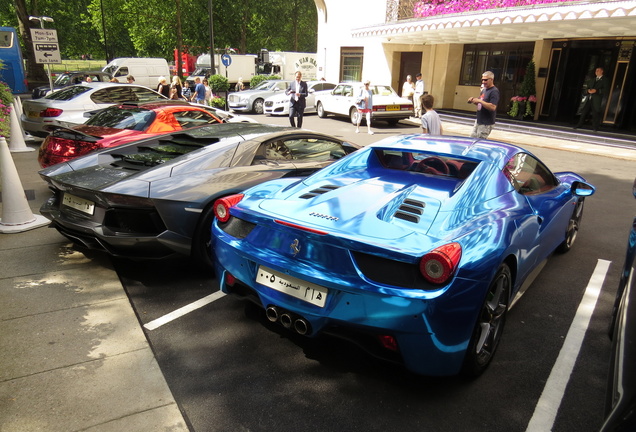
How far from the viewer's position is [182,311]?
360 cm

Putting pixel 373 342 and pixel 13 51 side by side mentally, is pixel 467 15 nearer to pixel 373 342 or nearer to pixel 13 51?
pixel 373 342

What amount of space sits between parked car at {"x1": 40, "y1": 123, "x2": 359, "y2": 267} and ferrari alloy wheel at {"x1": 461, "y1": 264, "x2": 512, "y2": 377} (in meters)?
2.47

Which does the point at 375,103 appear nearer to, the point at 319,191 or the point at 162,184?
the point at 162,184

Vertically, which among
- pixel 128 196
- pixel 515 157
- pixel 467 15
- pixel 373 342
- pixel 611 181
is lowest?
pixel 611 181

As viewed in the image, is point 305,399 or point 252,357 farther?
point 252,357

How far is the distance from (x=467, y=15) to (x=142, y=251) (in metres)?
15.5

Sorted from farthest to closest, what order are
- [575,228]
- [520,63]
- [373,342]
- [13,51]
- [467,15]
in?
[13,51], [520,63], [467,15], [575,228], [373,342]

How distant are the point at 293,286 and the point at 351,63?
2498cm

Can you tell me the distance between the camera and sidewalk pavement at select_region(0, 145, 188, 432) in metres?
2.44

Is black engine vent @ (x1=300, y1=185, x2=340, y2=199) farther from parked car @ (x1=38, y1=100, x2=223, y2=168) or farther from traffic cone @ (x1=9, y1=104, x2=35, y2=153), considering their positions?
traffic cone @ (x1=9, y1=104, x2=35, y2=153)

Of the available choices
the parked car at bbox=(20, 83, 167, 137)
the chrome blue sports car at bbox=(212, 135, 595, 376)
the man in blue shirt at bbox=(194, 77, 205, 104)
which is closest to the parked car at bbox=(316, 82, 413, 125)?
the man in blue shirt at bbox=(194, 77, 205, 104)

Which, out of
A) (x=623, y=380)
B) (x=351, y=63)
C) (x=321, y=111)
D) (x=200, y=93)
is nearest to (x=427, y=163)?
(x=623, y=380)

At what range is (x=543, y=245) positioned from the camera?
3721mm

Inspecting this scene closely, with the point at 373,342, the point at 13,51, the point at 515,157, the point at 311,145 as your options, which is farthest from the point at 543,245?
the point at 13,51
